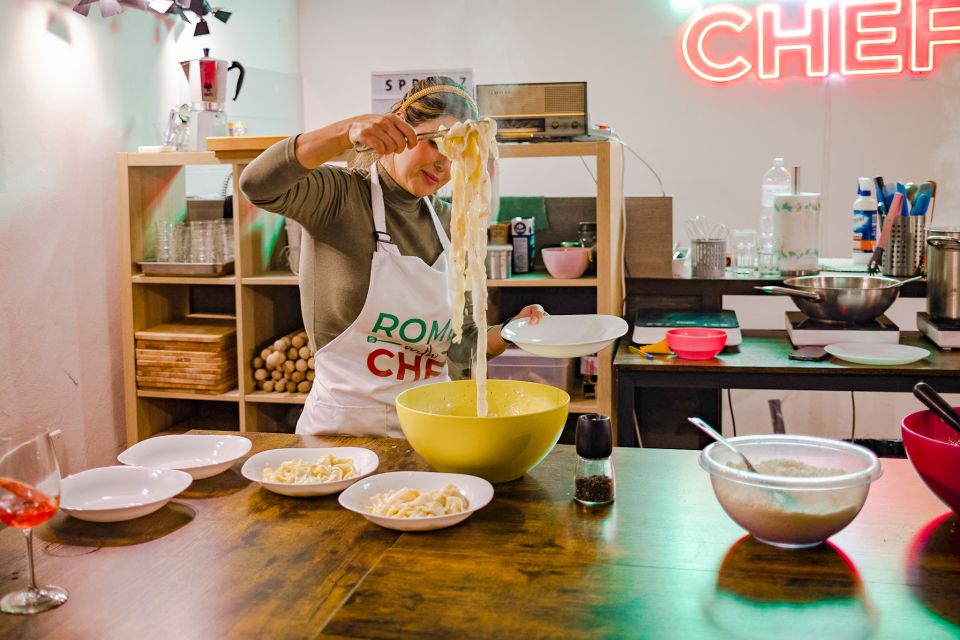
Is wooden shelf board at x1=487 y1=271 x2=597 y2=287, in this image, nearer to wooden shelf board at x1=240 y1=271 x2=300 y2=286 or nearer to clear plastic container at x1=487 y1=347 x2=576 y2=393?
clear plastic container at x1=487 y1=347 x2=576 y2=393

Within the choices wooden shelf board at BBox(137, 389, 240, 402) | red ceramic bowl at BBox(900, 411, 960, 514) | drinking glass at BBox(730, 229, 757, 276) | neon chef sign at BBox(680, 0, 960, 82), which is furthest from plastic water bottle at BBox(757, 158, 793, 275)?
red ceramic bowl at BBox(900, 411, 960, 514)

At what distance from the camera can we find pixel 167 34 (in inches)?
160

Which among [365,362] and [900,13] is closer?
[365,362]

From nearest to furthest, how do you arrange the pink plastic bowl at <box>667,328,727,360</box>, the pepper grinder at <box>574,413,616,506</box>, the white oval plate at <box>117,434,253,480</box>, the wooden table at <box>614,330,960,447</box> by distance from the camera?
the pepper grinder at <box>574,413,616,506</box> → the white oval plate at <box>117,434,253,480</box> → the wooden table at <box>614,330,960,447</box> → the pink plastic bowl at <box>667,328,727,360</box>

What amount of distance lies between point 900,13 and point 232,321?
3815mm

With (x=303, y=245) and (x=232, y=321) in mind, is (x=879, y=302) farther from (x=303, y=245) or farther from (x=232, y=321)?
(x=232, y=321)

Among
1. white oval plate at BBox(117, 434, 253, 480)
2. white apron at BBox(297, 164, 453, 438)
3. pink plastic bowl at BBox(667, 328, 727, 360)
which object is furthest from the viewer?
pink plastic bowl at BBox(667, 328, 727, 360)

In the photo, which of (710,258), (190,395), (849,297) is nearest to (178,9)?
(190,395)

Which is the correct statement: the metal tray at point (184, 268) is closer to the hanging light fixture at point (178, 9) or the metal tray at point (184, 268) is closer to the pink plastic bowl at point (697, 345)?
the hanging light fixture at point (178, 9)

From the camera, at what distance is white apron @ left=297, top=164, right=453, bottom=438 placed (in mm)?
2352

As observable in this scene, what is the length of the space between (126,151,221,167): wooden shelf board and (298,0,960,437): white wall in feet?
7.64

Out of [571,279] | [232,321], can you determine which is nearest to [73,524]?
[571,279]

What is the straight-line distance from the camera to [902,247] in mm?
3527

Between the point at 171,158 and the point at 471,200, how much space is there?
211 centimetres
